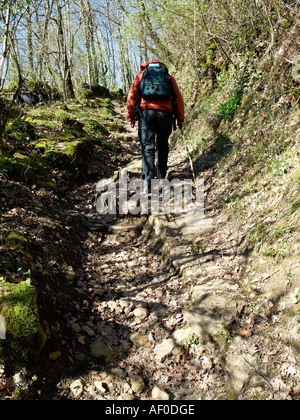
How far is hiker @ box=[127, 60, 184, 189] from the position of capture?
5258 millimetres

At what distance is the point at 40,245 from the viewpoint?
3.70 meters

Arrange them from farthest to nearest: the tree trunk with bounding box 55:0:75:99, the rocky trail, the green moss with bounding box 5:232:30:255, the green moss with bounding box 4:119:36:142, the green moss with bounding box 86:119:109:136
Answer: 1. the tree trunk with bounding box 55:0:75:99
2. the green moss with bounding box 86:119:109:136
3. the green moss with bounding box 4:119:36:142
4. the green moss with bounding box 5:232:30:255
5. the rocky trail

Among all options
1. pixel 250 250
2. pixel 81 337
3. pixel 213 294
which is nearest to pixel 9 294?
pixel 81 337

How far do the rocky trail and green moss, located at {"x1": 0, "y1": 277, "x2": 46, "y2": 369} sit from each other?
20cm

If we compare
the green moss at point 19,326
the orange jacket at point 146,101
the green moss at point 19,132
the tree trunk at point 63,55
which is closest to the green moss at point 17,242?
the green moss at point 19,326

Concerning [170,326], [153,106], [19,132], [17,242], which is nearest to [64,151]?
[19,132]

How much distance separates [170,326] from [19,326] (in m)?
1.53

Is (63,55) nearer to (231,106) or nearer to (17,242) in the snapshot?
(231,106)

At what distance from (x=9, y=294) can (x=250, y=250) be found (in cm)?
266

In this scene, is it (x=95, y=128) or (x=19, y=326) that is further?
(x=95, y=128)

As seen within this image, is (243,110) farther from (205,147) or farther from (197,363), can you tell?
(197,363)

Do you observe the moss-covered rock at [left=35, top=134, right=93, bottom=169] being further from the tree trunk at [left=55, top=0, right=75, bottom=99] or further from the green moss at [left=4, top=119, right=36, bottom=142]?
the tree trunk at [left=55, top=0, right=75, bottom=99]

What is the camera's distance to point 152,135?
5586mm

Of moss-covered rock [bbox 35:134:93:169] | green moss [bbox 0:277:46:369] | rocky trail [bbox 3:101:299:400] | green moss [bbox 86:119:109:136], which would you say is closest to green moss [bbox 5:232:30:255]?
rocky trail [bbox 3:101:299:400]
